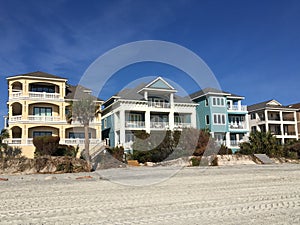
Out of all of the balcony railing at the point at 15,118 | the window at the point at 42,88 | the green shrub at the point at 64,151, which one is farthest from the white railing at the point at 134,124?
→ the balcony railing at the point at 15,118

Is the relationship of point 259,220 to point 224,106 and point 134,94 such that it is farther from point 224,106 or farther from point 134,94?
point 224,106

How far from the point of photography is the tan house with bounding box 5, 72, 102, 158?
104 feet

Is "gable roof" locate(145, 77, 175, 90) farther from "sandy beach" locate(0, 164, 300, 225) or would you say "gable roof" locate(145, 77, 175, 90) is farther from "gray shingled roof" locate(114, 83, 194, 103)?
"sandy beach" locate(0, 164, 300, 225)

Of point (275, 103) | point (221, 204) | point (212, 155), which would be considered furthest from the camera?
point (275, 103)

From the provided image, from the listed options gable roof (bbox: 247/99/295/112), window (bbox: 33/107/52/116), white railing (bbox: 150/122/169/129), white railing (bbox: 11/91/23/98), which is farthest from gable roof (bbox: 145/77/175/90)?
gable roof (bbox: 247/99/295/112)

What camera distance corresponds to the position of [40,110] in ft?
109

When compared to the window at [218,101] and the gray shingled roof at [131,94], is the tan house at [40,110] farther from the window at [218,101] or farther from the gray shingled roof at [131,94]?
the window at [218,101]

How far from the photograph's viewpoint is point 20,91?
32.5 m

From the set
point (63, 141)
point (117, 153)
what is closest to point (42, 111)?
point (63, 141)

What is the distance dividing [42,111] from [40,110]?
0.24m

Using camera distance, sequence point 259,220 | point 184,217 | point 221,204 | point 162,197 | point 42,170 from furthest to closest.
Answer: point 42,170 → point 162,197 → point 221,204 → point 184,217 → point 259,220

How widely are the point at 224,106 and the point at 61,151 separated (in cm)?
2342

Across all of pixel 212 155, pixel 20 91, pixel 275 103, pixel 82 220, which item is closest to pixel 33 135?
pixel 20 91

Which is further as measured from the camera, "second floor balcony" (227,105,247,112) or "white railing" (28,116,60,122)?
"second floor balcony" (227,105,247,112)
